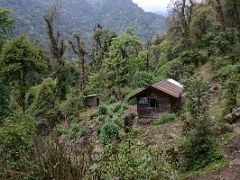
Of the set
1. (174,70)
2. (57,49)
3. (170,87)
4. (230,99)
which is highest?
(57,49)

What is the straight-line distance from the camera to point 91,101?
1561 inches

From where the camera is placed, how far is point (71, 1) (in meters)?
194

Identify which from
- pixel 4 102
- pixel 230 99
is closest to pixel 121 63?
pixel 4 102

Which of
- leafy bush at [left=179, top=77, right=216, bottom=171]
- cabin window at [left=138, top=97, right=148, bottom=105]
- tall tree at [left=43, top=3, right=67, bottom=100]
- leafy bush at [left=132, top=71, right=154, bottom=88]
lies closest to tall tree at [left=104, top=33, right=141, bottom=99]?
leafy bush at [left=132, top=71, right=154, bottom=88]

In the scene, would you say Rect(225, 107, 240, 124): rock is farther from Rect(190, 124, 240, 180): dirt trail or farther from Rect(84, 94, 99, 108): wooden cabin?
Rect(84, 94, 99, 108): wooden cabin

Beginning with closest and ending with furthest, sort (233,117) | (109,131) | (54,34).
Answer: (233,117), (109,131), (54,34)

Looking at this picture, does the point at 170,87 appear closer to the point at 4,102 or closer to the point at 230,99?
the point at 230,99

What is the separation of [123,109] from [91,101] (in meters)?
8.74

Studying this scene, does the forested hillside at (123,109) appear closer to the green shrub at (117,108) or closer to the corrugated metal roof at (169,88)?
the green shrub at (117,108)

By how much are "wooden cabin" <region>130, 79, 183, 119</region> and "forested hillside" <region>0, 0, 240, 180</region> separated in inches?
30.0

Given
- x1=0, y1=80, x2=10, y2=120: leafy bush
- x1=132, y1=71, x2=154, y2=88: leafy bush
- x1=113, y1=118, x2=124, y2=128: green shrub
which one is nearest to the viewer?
x1=0, y1=80, x2=10, y2=120: leafy bush

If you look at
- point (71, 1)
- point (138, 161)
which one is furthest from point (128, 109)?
point (71, 1)

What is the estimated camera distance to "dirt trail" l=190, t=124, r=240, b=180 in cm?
1210

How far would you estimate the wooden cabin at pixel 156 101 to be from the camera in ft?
88.7
